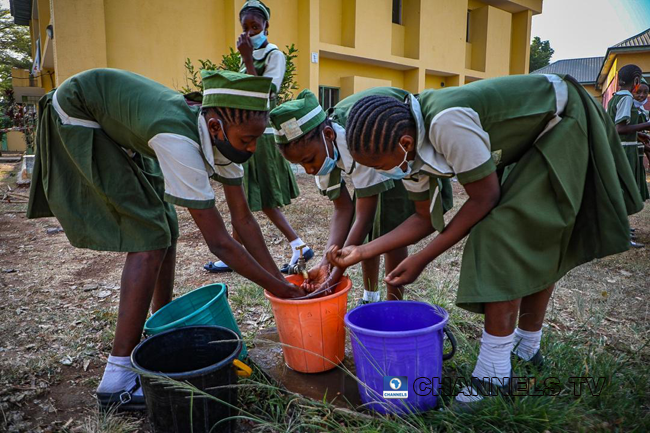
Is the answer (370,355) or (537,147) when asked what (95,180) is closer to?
(370,355)

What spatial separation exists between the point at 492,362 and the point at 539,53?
44746mm

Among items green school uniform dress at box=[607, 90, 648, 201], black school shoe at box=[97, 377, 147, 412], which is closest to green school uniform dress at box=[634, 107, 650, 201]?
green school uniform dress at box=[607, 90, 648, 201]

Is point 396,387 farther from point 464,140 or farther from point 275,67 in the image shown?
point 275,67

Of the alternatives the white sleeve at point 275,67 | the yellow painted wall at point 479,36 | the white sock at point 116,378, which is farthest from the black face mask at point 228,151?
the yellow painted wall at point 479,36

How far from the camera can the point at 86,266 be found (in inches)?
163

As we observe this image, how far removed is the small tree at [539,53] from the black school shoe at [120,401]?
143 ft

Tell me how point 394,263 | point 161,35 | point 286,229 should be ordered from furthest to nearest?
1. point 161,35
2. point 286,229
3. point 394,263

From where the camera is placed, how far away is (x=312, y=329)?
198 cm

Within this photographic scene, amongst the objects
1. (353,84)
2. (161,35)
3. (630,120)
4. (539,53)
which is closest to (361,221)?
(630,120)

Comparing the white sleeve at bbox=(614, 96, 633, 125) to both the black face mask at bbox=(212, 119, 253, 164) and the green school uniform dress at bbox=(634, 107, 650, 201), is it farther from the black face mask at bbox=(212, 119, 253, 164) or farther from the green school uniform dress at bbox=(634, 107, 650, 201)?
the black face mask at bbox=(212, 119, 253, 164)

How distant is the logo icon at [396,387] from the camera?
Result: 5.54 ft

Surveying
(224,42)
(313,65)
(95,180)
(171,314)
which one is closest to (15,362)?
(171,314)

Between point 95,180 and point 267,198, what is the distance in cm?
192

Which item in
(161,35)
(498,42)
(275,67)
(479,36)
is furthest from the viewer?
(498,42)
